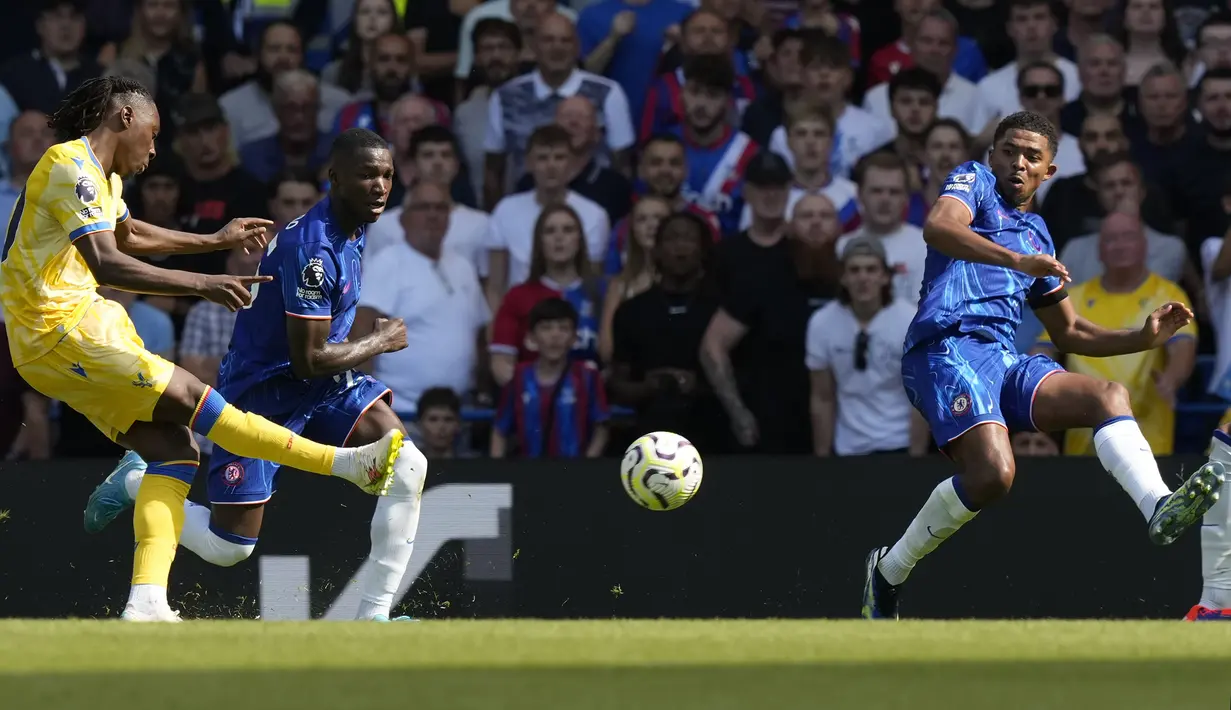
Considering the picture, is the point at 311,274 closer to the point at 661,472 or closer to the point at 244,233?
the point at 244,233

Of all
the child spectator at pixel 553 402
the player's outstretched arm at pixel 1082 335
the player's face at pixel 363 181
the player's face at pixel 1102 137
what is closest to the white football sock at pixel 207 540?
the player's face at pixel 363 181

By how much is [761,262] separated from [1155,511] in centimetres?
352

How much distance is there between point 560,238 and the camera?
968 cm

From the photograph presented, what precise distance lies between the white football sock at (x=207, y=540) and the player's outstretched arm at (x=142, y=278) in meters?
1.36

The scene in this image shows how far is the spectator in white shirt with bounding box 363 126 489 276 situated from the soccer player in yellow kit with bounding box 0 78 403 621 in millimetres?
3507

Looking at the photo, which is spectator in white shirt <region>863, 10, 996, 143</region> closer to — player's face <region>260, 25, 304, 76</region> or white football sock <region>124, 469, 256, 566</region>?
player's face <region>260, 25, 304, 76</region>

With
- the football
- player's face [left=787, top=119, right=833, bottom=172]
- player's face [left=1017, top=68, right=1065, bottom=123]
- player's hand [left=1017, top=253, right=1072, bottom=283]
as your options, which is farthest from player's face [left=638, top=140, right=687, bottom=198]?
player's hand [left=1017, top=253, right=1072, bottom=283]

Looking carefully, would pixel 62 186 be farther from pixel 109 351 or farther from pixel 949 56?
pixel 949 56

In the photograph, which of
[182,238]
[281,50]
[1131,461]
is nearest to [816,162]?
[281,50]

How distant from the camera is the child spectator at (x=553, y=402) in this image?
9.30 metres

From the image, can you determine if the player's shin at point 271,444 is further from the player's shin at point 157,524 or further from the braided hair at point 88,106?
the braided hair at point 88,106

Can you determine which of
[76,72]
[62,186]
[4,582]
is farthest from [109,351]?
[76,72]

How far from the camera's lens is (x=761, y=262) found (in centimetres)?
952

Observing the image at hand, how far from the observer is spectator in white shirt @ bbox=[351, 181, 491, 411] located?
31.7 ft
